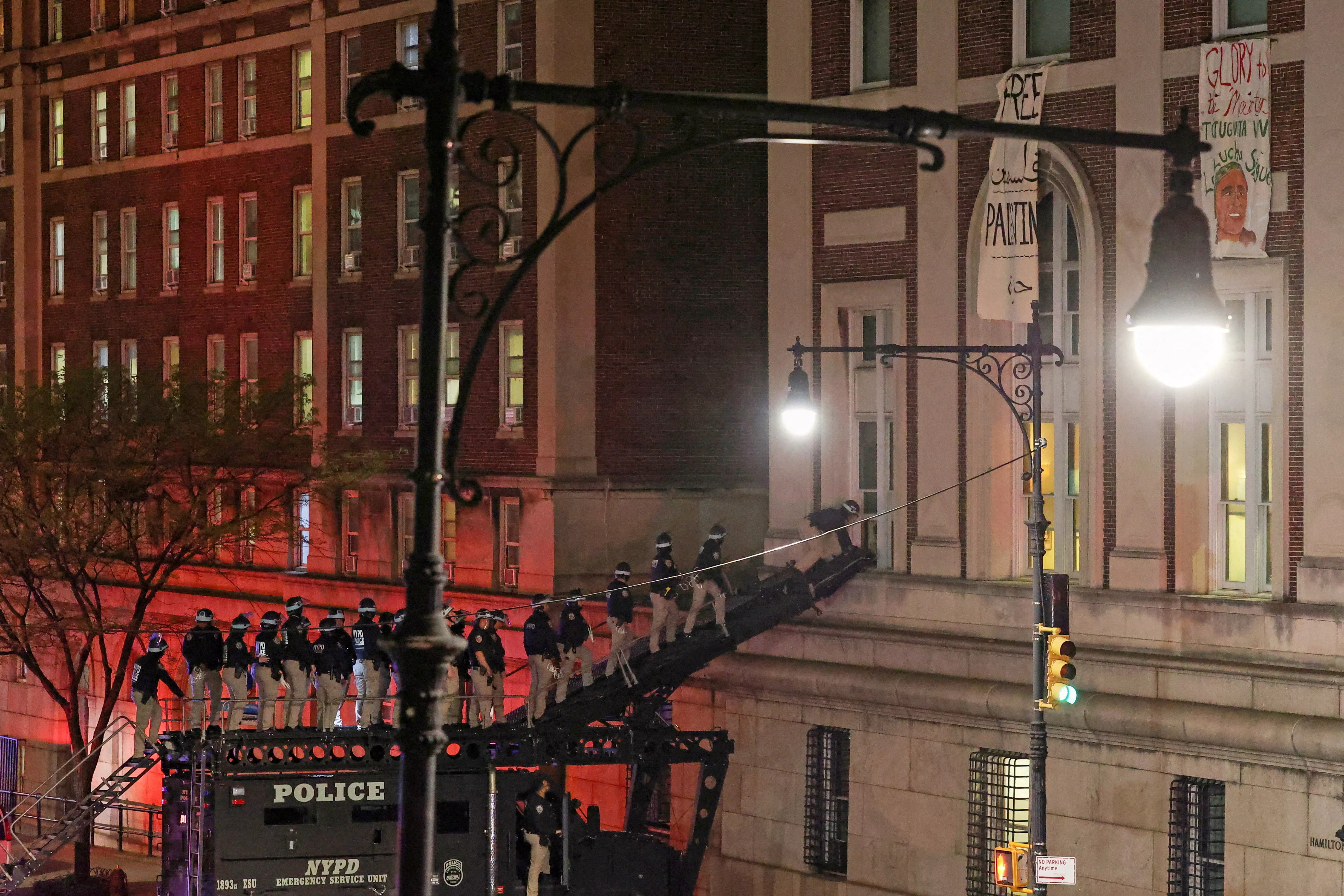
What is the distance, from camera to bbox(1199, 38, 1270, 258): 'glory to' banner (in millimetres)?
26875

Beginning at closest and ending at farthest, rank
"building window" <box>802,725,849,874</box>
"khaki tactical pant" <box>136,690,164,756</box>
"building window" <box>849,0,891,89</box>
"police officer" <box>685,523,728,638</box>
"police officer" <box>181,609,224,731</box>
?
"police officer" <box>181,609,224,731</box> < "khaki tactical pant" <box>136,690,164,756</box> < "police officer" <box>685,523,728,638</box> < "building window" <box>802,725,849,874</box> < "building window" <box>849,0,891,89</box>

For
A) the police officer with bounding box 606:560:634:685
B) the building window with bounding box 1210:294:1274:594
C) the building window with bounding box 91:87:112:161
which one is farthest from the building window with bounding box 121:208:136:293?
the building window with bounding box 1210:294:1274:594

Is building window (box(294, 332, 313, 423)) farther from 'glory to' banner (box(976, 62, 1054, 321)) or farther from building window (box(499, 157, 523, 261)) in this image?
'glory to' banner (box(976, 62, 1054, 321))

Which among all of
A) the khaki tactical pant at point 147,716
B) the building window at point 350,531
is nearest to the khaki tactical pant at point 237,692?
the khaki tactical pant at point 147,716

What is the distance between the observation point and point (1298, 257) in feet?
87.8

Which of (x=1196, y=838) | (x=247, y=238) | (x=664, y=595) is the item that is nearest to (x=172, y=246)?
(x=247, y=238)

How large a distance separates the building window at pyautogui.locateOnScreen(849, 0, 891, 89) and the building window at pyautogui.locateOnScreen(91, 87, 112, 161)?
85.8 feet

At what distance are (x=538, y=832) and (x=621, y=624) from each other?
12.8 ft

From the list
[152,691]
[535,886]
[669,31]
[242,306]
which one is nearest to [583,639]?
[535,886]

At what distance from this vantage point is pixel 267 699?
2941cm

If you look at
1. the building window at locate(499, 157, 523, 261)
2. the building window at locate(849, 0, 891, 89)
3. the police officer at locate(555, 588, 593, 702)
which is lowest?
the police officer at locate(555, 588, 593, 702)

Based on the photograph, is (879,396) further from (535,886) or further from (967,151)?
(535,886)

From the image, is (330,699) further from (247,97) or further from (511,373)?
(247,97)

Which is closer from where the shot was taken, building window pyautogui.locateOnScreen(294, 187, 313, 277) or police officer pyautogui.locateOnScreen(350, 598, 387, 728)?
police officer pyautogui.locateOnScreen(350, 598, 387, 728)
